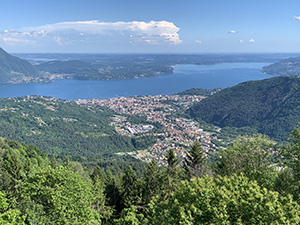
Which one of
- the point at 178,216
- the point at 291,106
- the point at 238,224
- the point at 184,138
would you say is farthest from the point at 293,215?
the point at 291,106

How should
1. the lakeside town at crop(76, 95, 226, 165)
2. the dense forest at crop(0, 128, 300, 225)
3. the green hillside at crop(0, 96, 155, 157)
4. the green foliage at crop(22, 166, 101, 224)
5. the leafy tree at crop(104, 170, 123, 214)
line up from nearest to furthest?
the dense forest at crop(0, 128, 300, 225) < the green foliage at crop(22, 166, 101, 224) < the leafy tree at crop(104, 170, 123, 214) < the lakeside town at crop(76, 95, 226, 165) < the green hillside at crop(0, 96, 155, 157)

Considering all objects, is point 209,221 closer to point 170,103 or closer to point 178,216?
point 178,216

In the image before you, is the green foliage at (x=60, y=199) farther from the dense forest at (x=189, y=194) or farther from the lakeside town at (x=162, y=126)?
the lakeside town at (x=162, y=126)

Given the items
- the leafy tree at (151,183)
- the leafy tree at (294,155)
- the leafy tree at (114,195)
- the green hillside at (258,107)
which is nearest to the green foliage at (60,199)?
the leafy tree at (151,183)

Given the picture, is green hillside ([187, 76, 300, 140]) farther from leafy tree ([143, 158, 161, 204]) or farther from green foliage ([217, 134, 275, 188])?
green foliage ([217, 134, 275, 188])

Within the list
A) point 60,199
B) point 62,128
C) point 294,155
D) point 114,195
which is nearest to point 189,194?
point 60,199

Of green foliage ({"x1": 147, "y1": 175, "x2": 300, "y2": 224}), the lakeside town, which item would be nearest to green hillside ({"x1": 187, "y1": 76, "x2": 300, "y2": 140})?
the lakeside town

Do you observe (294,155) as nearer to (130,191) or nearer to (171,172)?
(171,172)
